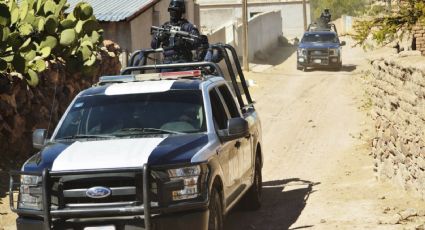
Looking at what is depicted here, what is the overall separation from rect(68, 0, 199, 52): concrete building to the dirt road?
468cm

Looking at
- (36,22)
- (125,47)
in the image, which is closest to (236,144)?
(36,22)

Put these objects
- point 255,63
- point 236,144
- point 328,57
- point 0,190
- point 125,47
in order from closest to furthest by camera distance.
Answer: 1. point 236,144
2. point 0,190
3. point 125,47
4. point 328,57
5. point 255,63

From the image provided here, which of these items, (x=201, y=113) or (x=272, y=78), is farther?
(x=272, y=78)

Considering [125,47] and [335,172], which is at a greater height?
[125,47]

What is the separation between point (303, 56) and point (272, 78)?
3717 mm

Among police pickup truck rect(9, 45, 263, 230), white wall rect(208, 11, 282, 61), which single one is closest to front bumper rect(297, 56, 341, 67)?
white wall rect(208, 11, 282, 61)

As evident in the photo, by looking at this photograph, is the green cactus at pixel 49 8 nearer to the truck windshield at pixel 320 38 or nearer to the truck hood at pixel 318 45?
the truck hood at pixel 318 45

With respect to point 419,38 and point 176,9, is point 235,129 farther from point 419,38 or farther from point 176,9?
point 419,38

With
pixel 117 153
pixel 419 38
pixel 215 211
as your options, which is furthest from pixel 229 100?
pixel 419 38

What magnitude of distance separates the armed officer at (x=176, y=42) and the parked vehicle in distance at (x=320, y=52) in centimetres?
2628

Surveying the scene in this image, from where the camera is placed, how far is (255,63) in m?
43.8

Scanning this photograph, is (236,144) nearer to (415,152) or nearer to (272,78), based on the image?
(415,152)

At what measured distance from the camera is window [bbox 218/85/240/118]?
382 inches

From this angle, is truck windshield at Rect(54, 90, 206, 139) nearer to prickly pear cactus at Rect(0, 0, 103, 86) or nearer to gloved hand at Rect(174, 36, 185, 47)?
gloved hand at Rect(174, 36, 185, 47)
